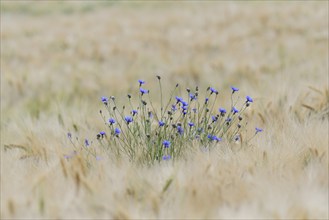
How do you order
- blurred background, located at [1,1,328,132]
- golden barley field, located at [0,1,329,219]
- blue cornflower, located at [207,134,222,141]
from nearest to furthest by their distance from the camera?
golden barley field, located at [0,1,329,219]
blue cornflower, located at [207,134,222,141]
blurred background, located at [1,1,328,132]

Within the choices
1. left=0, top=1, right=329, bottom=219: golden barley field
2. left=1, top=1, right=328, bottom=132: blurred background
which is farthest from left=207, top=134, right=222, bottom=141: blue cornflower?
left=1, top=1, right=328, bottom=132: blurred background

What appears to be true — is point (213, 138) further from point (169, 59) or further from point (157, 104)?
point (169, 59)

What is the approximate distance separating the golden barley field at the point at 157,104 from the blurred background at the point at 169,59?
0.05ft

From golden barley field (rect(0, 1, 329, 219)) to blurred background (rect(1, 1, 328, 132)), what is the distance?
16 mm

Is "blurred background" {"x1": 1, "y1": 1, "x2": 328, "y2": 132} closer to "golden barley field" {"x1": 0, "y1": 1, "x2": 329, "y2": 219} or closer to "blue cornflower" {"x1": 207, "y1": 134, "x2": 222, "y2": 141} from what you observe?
"golden barley field" {"x1": 0, "y1": 1, "x2": 329, "y2": 219}

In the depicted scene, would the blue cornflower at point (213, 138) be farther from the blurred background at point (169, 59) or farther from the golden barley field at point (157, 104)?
the blurred background at point (169, 59)

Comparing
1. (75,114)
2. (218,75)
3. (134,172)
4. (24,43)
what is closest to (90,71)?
(218,75)

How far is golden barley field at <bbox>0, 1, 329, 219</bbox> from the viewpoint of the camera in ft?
5.55

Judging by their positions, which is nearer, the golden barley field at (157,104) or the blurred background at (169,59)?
the golden barley field at (157,104)

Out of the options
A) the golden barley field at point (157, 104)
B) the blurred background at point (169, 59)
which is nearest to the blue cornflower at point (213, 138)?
the golden barley field at point (157, 104)

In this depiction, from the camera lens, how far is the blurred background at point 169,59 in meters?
4.48

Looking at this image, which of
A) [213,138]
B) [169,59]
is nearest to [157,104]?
[169,59]

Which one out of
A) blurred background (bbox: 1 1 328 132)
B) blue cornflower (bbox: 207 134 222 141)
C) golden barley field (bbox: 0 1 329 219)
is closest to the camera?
golden barley field (bbox: 0 1 329 219)

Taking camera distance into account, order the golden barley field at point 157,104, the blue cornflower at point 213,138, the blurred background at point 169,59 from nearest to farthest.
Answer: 1. the golden barley field at point 157,104
2. the blue cornflower at point 213,138
3. the blurred background at point 169,59
